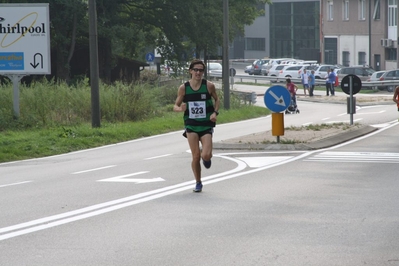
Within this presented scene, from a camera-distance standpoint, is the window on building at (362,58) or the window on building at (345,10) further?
the window on building at (345,10)

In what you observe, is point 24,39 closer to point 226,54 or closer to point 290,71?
point 226,54

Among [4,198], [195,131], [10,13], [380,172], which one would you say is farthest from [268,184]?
[10,13]

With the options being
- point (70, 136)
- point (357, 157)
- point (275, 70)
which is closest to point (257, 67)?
point (275, 70)

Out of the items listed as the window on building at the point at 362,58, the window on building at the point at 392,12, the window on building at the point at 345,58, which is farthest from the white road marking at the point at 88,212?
the window on building at the point at 345,58

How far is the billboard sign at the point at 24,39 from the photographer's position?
27.8m

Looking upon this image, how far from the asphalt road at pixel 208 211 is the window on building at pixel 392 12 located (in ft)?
191

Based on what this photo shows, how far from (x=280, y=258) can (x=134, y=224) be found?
2.27m

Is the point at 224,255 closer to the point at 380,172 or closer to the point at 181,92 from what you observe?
the point at 181,92

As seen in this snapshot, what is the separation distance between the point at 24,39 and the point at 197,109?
55.3ft

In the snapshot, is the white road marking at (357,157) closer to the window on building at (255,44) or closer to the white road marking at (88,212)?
the white road marking at (88,212)

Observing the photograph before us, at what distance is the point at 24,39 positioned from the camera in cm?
2791

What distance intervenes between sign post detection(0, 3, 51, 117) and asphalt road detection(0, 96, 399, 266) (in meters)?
10.1

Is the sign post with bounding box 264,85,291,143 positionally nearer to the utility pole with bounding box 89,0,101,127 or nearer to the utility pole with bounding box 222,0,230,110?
the utility pole with bounding box 89,0,101,127

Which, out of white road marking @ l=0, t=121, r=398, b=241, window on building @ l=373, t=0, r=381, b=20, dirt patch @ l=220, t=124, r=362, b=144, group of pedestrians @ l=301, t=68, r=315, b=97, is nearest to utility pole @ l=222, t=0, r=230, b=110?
dirt patch @ l=220, t=124, r=362, b=144
